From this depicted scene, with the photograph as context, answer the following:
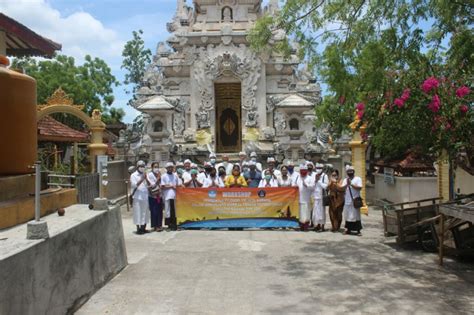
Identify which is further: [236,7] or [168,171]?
[236,7]

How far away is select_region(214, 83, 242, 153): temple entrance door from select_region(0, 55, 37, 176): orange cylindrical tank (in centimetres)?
1663

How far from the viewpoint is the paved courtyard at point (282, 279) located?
19.2 ft

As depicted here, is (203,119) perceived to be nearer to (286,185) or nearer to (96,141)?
(96,141)

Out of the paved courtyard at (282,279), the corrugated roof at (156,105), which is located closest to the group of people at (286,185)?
the paved courtyard at (282,279)

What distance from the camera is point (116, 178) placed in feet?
59.1

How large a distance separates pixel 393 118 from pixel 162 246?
5.09 metres

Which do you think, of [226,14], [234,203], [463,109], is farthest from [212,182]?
[226,14]

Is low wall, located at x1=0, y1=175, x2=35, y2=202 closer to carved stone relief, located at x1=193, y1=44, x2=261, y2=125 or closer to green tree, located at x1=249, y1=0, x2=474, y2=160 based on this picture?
green tree, located at x1=249, y1=0, x2=474, y2=160

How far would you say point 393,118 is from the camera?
9.06 m

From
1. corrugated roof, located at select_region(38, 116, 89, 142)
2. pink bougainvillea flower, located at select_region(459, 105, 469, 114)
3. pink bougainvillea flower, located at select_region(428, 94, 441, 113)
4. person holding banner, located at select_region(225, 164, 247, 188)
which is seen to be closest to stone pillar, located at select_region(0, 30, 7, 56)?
person holding banner, located at select_region(225, 164, 247, 188)

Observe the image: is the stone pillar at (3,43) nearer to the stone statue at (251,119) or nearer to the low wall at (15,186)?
the low wall at (15,186)

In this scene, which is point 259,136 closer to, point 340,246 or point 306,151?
point 306,151

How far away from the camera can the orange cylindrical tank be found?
18.1ft

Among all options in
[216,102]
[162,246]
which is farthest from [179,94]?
[162,246]
